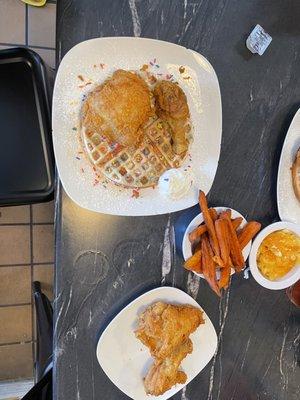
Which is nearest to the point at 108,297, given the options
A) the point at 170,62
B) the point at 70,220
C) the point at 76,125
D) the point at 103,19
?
the point at 70,220

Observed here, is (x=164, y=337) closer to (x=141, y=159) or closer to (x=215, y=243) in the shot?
(x=215, y=243)

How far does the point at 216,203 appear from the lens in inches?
63.8

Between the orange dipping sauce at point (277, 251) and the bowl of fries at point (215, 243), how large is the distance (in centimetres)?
12

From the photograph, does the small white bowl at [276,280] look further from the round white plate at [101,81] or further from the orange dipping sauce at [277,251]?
the round white plate at [101,81]

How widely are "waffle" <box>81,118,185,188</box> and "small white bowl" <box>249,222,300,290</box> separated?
412mm

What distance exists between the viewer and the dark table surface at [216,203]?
1.44 meters

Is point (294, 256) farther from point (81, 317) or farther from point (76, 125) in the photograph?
point (76, 125)

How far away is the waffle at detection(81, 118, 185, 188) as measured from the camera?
→ 1.42m

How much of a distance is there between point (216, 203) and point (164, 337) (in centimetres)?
53

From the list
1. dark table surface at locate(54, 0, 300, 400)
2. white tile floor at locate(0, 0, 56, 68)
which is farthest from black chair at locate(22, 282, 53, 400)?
white tile floor at locate(0, 0, 56, 68)

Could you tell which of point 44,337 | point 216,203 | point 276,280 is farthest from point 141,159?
point 44,337

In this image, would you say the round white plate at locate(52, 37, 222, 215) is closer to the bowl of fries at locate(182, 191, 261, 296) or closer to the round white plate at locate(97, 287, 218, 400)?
the bowl of fries at locate(182, 191, 261, 296)

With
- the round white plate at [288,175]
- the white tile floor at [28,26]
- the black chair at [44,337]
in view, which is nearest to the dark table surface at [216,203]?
the round white plate at [288,175]

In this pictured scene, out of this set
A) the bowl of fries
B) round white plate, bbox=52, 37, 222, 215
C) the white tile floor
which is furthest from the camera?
the white tile floor
